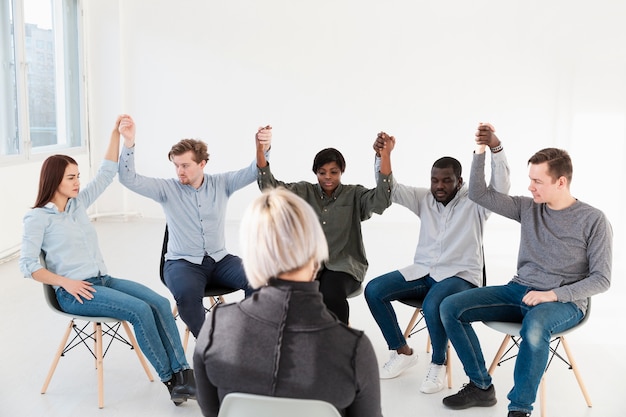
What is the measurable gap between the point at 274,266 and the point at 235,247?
517cm

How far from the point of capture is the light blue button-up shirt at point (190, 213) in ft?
11.6

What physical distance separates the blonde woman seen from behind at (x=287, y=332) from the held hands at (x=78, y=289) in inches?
61.3

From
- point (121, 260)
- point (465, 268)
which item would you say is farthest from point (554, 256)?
point (121, 260)

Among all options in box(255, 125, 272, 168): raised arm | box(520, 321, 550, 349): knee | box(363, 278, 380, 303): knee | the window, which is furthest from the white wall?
box(520, 321, 550, 349): knee

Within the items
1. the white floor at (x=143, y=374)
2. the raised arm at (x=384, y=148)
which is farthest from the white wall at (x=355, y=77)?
the raised arm at (x=384, y=148)

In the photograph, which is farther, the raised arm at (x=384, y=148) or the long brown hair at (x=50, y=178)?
the raised arm at (x=384, y=148)

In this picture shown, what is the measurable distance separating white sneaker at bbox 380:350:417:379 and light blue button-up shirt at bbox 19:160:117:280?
1.45 m

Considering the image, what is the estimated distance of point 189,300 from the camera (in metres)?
3.25

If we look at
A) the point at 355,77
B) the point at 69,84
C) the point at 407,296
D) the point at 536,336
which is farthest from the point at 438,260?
the point at 69,84

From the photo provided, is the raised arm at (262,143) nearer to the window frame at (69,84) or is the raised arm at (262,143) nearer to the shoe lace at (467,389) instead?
the shoe lace at (467,389)

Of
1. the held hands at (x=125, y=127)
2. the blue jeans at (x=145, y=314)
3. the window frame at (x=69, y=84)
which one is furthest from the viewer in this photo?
the window frame at (x=69, y=84)

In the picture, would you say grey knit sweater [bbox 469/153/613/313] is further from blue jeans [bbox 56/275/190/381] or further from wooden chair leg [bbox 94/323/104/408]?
wooden chair leg [bbox 94/323/104/408]

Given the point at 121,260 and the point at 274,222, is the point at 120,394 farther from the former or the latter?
the point at 121,260

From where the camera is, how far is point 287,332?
154 centimetres
